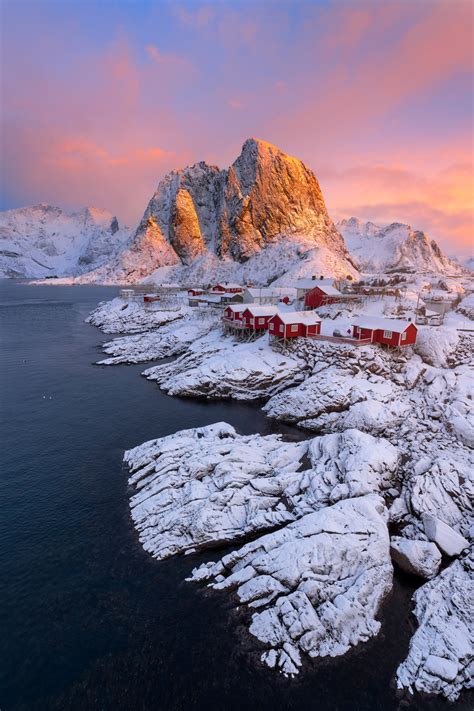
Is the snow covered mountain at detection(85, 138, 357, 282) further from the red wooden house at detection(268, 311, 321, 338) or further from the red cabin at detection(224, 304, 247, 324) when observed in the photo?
the red wooden house at detection(268, 311, 321, 338)

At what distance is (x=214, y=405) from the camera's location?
44188 millimetres

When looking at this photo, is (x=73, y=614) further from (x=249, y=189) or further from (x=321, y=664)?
→ (x=249, y=189)

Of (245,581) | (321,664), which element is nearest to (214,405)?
(245,581)

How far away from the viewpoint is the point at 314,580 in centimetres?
1788

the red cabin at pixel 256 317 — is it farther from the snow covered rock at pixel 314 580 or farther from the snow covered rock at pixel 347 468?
the snow covered rock at pixel 314 580

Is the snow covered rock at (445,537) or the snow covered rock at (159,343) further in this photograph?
the snow covered rock at (159,343)

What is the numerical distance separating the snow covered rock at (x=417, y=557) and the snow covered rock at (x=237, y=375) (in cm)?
2706

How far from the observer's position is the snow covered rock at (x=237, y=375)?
46.7 m

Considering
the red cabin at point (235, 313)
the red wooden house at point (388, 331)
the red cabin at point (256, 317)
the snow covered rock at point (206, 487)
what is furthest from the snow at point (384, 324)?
the snow covered rock at point (206, 487)

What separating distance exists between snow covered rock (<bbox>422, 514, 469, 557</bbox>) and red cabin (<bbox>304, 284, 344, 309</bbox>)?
54.8 meters

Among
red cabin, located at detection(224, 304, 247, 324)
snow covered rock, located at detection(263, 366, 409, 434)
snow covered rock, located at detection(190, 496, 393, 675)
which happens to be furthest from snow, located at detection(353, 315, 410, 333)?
snow covered rock, located at detection(190, 496, 393, 675)

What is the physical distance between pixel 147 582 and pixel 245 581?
5.70 meters

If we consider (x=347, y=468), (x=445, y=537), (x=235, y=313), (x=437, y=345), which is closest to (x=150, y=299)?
(x=235, y=313)

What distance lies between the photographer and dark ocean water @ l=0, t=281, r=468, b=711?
562 inches
